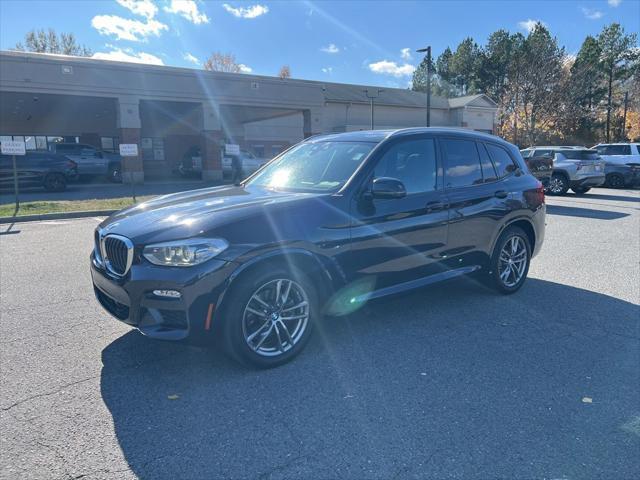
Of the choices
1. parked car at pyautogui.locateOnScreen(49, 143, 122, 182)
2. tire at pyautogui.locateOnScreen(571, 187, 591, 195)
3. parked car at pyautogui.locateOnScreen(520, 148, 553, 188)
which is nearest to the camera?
parked car at pyautogui.locateOnScreen(520, 148, 553, 188)

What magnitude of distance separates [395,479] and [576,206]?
46.0 ft

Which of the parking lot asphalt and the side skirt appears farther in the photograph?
the side skirt

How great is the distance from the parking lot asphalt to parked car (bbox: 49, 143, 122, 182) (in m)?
19.9

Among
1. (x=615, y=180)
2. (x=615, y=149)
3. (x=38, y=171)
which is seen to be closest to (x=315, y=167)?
(x=38, y=171)

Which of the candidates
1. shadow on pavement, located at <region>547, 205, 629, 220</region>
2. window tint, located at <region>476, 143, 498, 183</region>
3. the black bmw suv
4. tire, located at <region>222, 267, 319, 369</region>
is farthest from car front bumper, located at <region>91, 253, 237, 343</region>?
shadow on pavement, located at <region>547, 205, 629, 220</region>

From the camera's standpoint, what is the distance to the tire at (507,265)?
17.3ft

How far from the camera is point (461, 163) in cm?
493

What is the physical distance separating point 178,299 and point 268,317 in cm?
69

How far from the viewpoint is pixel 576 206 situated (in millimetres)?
14219

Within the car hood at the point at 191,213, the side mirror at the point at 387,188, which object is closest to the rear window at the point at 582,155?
the side mirror at the point at 387,188

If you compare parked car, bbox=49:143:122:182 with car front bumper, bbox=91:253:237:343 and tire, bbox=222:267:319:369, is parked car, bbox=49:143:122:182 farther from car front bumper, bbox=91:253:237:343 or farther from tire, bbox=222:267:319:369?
tire, bbox=222:267:319:369

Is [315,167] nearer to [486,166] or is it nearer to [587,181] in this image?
[486,166]

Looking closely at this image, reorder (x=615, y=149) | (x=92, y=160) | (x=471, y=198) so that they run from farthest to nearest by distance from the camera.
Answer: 1. (x=92, y=160)
2. (x=615, y=149)
3. (x=471, y=198)

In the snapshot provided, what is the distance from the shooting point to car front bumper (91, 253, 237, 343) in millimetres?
3217
